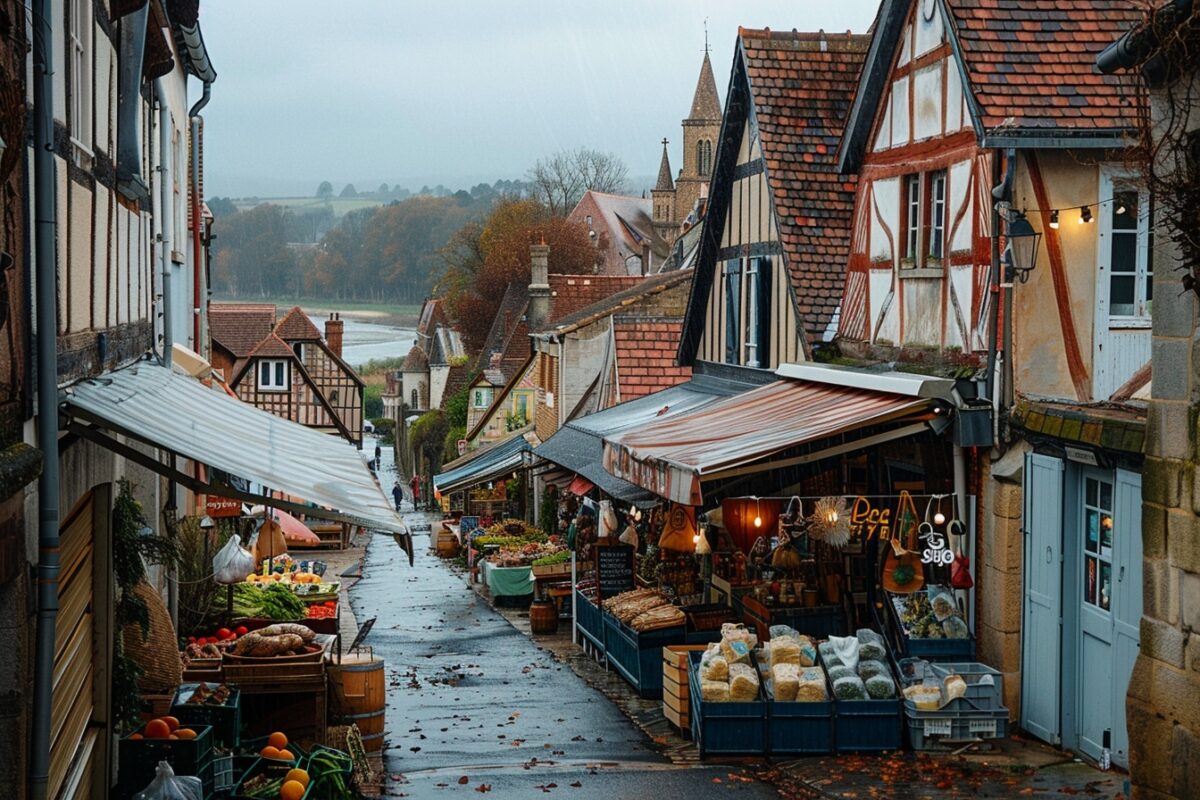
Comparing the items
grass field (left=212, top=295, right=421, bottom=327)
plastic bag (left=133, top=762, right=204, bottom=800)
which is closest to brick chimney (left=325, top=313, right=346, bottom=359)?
plastic bag (left=133, top=762, right=204, bottom=800)

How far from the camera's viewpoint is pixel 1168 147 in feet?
25.1

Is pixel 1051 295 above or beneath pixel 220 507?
above

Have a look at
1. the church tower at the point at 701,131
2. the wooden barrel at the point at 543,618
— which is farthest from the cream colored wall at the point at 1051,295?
the church tower at the point at 701,131

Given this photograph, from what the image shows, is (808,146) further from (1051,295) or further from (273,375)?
(273,375)

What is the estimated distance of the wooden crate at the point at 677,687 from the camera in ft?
44.3

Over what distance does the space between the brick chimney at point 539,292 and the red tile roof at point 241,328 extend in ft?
32.2

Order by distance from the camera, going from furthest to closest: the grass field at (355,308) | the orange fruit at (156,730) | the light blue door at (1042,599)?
the grass field at (355,308) < the light blue door at (1042,599) < the orange fruit at (156,730)

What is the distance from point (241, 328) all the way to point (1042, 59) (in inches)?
1613

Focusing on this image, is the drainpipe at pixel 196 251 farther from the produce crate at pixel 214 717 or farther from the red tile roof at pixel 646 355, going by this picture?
the produce crate at pixel 214 717

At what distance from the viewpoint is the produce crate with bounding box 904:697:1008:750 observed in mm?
11820

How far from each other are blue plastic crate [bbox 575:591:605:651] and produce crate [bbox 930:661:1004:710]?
623 centimetres

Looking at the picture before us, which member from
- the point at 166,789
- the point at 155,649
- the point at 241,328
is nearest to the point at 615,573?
the point at 155,649

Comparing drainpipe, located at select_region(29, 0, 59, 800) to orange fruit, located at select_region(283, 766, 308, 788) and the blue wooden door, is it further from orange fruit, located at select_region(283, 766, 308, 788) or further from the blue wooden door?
the blue wooden door

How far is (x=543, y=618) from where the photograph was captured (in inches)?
881
